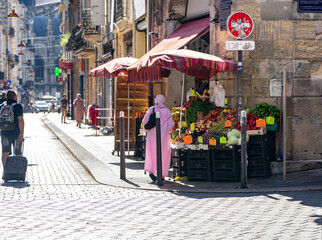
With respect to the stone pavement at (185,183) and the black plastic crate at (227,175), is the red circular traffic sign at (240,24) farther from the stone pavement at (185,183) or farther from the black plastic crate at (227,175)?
the stone pavement at (185,183)

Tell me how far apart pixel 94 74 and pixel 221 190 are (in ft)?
25.6

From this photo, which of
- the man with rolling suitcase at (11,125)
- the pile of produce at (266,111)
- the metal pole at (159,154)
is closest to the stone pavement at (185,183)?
the metal pole at (159,154)

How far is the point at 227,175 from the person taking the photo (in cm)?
1051

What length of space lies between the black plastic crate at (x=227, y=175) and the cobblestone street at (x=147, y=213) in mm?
1241

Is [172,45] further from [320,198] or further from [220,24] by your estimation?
[320,198]

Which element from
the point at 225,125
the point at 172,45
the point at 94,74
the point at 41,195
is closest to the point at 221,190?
the point at 225,125

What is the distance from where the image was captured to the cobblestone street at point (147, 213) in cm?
644

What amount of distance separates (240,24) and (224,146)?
1.99 m

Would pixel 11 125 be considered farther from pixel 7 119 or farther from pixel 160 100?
pixel 160 100

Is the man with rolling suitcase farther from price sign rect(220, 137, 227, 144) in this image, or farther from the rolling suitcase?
price sign rect(220, 137, 227, 144)

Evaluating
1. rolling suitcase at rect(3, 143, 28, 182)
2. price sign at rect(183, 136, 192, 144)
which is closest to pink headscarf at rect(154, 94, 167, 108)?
price sign at rect(183, 136, 192, 144)

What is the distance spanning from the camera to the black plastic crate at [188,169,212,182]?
10.6 metres

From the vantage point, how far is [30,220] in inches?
285

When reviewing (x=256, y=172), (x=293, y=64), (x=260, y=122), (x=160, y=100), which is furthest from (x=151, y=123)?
(x=293, y=64)
